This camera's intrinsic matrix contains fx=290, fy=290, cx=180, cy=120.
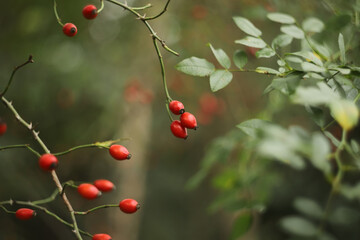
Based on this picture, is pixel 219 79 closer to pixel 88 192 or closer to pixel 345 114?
pixel 345 114

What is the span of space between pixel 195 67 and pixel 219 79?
3.6 inches

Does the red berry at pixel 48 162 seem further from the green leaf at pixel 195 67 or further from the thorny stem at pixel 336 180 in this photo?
the thorny stem at pixel 336 180

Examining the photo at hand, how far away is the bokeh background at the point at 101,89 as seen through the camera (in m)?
2.61

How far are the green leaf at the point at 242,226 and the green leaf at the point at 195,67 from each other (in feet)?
2.68

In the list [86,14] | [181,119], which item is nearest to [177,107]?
[181,119]

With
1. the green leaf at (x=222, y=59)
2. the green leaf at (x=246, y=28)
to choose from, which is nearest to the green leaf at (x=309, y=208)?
the green leaf at (x=222, y=59)

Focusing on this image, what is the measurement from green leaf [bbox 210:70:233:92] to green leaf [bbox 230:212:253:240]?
31.1 inches

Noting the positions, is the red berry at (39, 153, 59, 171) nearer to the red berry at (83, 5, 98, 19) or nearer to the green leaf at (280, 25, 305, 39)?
the red berry at (83, 5, 98, 19)

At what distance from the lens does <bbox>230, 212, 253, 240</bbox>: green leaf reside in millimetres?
1410

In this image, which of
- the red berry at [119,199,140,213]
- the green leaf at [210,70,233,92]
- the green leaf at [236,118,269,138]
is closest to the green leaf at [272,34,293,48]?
the green leaf at [210,70,233,92]

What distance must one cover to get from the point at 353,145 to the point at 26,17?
2773mm

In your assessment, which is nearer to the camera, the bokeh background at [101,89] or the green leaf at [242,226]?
the green leaf at [242,226]

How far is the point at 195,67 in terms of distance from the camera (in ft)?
3.24

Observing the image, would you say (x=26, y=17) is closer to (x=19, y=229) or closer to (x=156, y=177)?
(x=19, y=229)
